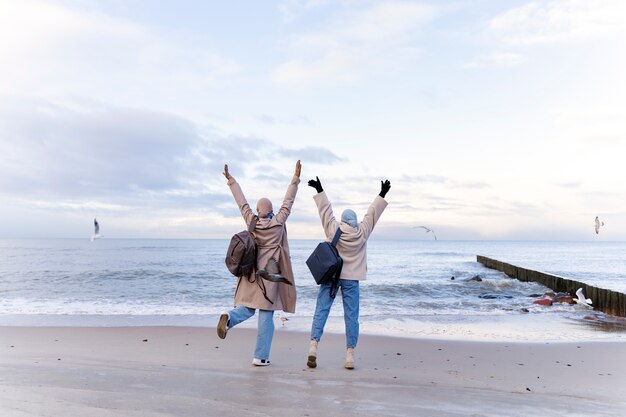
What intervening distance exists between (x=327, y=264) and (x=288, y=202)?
0.83 meters

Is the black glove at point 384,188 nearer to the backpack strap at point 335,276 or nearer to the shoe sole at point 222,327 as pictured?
the backpack strap at point 335,276

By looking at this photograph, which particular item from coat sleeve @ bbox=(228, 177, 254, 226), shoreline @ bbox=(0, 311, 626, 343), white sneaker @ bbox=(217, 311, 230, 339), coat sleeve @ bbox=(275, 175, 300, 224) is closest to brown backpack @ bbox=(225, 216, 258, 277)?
coat sleeve @ bbox=(228, 177, 254, 226)

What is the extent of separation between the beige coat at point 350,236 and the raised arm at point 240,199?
76 centimetres

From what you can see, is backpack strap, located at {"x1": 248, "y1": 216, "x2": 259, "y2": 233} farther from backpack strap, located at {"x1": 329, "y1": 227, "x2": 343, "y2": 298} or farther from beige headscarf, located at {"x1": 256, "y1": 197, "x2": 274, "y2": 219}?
backpack strap, located at {"x1": 329, "y1": 227, "x2": 343, "y2": 298}

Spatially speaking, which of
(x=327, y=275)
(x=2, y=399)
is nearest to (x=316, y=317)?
(x=327, y=275)

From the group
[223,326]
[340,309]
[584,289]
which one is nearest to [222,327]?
[223,326]

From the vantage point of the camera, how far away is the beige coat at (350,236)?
20.0 ft

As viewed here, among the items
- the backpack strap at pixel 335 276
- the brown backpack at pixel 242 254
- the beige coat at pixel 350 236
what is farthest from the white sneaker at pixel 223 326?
the beige coat at pixel 350 236

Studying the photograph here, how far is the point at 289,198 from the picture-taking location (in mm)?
6152

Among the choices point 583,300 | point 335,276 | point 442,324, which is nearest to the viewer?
point 335,276

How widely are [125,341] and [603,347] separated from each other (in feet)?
23.8

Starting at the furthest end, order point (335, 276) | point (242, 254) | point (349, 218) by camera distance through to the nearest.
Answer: point (349, 218) → point (335, 276) → point (242, 254)

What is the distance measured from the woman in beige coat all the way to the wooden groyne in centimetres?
1046

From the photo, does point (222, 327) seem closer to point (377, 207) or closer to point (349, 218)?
point (349, 218)
